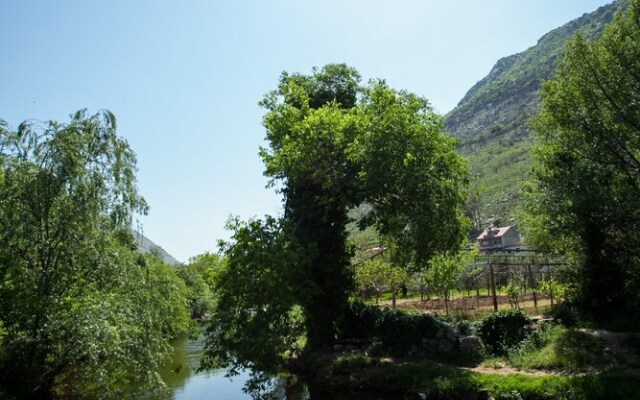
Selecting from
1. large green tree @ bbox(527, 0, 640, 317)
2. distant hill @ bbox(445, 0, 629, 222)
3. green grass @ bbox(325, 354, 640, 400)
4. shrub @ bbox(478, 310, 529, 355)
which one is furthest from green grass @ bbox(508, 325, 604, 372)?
distant hill @ bbox(445, 0, 629, 222)

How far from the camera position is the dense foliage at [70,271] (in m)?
13.8

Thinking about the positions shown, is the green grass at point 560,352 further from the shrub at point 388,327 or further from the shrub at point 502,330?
the shrub at point 388,327

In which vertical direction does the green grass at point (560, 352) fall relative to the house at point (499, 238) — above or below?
below

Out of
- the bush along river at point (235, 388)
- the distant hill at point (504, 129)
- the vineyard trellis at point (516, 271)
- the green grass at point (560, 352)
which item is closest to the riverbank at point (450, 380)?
the green grass at point (560, 352)

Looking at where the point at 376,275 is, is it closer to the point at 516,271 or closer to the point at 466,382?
the point at 516,271

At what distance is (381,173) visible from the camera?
66.6ft

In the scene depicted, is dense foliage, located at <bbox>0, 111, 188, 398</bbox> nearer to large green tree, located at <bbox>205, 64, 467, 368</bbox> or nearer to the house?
large green tree, located at <bbox>205, 64, 467, 368</bbox>

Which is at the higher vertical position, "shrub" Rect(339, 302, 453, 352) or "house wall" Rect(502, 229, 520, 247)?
"house wall" Rect(502, 229, 520, 247)

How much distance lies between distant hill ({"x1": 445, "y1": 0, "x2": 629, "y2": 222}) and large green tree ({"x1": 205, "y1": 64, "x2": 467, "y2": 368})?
62.6 meters

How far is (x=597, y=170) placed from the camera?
20422mm

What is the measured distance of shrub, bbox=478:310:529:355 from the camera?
18.8 metres

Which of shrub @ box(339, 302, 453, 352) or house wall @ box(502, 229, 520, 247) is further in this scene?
house wall @ box(502, 229, 520, 247)

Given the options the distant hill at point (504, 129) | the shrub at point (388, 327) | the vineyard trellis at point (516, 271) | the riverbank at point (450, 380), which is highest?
the distant hill at point (504, 129)

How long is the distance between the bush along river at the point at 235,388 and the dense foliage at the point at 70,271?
10.9ft
